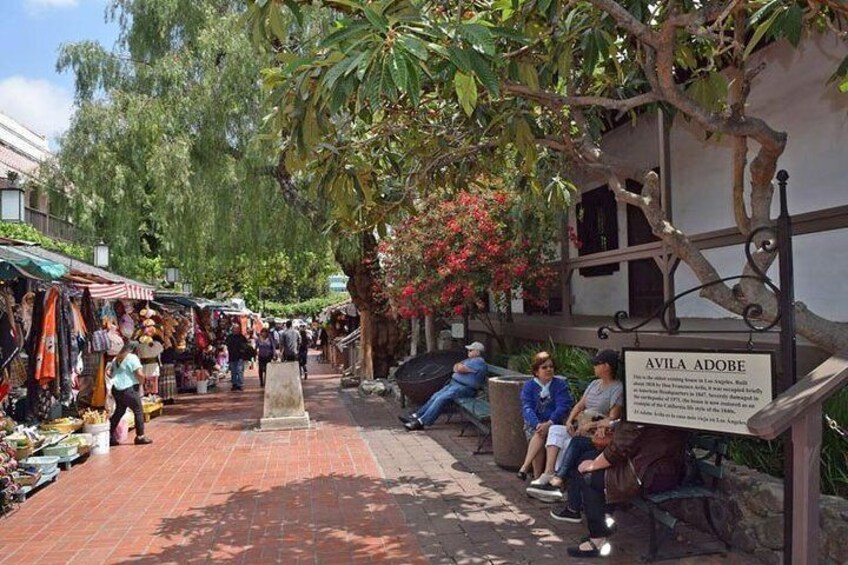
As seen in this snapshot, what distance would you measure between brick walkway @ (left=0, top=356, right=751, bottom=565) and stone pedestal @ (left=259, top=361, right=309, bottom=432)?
0.78 meters

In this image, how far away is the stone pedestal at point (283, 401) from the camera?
11398 mm

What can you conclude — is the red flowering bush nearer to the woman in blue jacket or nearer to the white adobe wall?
the white adobe wall

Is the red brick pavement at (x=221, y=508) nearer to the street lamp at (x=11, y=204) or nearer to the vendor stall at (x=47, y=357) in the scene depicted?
the vendor stall at (x=47, y=357)

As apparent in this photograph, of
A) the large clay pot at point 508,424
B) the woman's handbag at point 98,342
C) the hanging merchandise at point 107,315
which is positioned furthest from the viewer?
the hanging merchandise at point 107,315

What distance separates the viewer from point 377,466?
27.7 ft

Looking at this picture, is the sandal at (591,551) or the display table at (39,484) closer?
the sandal at (591,551)

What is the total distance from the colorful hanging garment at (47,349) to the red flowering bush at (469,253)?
5.23m

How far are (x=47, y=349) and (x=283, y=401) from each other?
3916 mm

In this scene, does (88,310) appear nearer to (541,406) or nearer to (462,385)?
(462,385)

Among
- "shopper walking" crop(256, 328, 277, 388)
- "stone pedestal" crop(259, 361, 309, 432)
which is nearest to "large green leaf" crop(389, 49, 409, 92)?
"stone pedestal" crop(259, 361, 309, 432)

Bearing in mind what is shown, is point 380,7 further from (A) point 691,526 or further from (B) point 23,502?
(B) point 23,502

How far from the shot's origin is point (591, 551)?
203 inches

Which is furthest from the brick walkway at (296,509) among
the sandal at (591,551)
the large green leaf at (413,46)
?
the large green leaf at (413,46)

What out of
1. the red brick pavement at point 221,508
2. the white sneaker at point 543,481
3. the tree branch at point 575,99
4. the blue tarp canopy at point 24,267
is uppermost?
the tree branch at point 575,99
